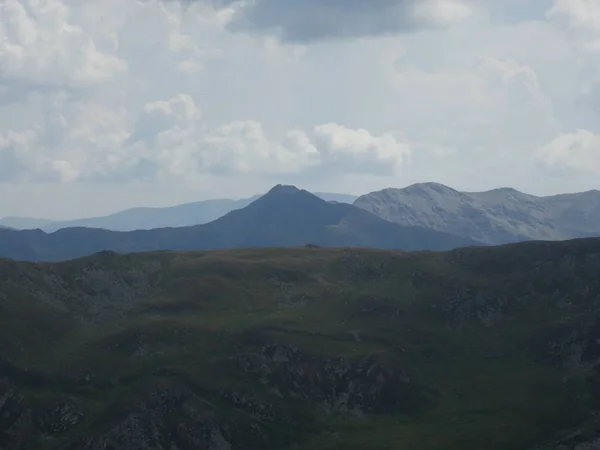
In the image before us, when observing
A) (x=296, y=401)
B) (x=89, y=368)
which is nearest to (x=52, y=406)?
(x=89, y=368)

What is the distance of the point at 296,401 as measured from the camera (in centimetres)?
18738

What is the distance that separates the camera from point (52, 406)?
172750 mm

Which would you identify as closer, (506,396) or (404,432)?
(404,432)

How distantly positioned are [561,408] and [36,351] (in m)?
121

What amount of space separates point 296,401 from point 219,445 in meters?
25.9

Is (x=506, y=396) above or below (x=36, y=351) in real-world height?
below

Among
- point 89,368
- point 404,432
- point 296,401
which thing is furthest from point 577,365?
point 89,368

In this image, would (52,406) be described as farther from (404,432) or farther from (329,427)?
(404,432)

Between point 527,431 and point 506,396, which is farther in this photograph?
point 506,396

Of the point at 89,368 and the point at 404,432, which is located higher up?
the point at 89,368

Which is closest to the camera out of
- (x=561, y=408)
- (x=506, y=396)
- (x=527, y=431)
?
(x=527, y=431)

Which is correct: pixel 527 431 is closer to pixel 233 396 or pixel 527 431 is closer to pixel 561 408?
pixel 561 408

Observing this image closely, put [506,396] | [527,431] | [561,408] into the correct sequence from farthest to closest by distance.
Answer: [506,396] → [561,408] → [527,431]

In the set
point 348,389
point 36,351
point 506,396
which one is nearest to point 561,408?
point 506,396
